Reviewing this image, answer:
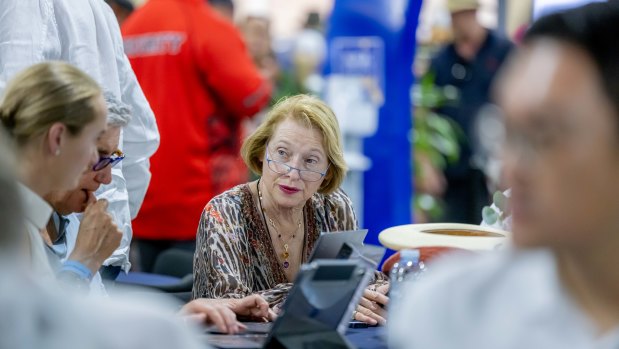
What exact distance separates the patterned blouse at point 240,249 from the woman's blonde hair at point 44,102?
0.93m

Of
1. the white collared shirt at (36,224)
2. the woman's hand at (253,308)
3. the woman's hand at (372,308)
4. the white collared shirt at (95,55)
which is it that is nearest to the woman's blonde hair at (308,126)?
the white collared shirt at (95,55)

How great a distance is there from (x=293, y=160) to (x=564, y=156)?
2.08 m

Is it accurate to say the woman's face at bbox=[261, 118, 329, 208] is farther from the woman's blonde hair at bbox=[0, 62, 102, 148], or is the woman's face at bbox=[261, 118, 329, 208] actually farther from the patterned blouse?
the woman's blonde hair at bbox=[0, 62, 102, 148]

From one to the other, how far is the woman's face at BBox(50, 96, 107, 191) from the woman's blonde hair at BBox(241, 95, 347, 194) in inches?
46.4

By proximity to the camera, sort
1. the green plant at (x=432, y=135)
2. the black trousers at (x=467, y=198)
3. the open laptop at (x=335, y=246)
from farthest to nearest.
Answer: the green plant at (x=432, y=135)
the black trousers at (x=467, y=198)
the open laptop at (x=335, y=246)

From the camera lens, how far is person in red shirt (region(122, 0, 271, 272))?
16.0 ft

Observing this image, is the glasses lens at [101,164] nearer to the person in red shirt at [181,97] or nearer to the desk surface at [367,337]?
the desk surface at [367,337]

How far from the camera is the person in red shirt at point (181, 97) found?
4.87 metres

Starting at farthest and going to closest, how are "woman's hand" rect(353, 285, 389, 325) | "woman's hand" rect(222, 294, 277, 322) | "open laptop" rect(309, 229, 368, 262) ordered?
"woman's hand" rect(353, 285, 389, 325) → "woman's hand" rect(222, 294, 277, 322) → "open laptop" rect(309, 229, 368, 262)

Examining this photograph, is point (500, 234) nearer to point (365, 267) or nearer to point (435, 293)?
point (365, 267)

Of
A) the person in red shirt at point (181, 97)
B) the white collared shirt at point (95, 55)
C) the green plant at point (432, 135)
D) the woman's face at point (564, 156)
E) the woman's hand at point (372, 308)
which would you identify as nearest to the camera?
the woman's face at point (564, 156)

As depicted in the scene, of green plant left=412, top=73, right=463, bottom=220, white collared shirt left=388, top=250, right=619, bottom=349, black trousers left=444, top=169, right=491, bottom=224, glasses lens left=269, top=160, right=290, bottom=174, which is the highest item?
white collared shirt left=388, top=250, right=619, bottom=349

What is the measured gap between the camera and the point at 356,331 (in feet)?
8.21

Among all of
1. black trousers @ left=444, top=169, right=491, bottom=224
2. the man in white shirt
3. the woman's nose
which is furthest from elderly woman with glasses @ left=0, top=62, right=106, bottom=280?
black trousers @ left=444, top=169, right=491, bottom=224
